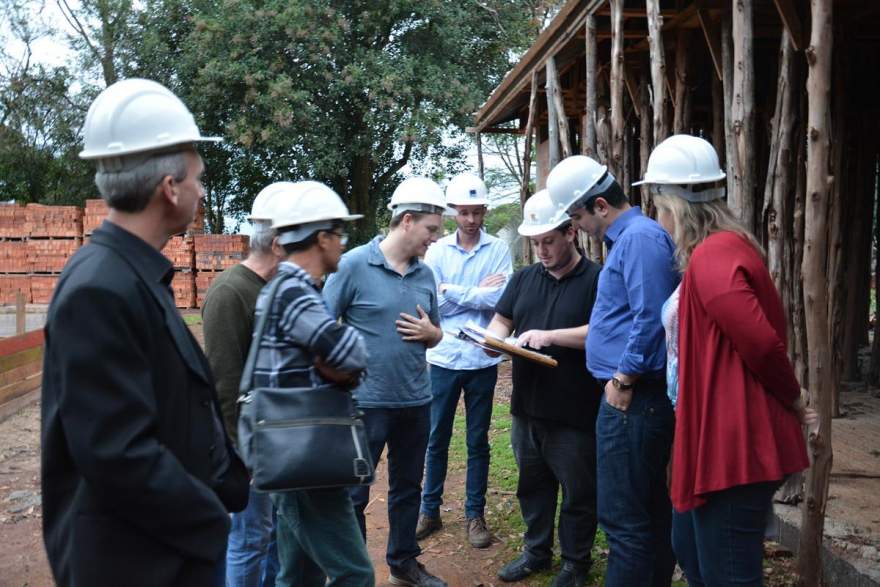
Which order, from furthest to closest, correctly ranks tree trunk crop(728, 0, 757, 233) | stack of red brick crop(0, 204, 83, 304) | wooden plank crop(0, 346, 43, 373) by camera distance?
stack of red brick crop(0, 204, 83, 304) → wooden plank crop(0, 346, 43, 373) → tree trunk crop(728, 0, 757, 233)

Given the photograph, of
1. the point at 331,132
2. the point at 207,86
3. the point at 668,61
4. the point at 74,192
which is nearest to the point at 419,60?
the point at 331,132

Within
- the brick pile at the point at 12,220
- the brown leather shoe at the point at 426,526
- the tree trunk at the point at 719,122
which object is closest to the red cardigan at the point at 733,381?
the brown leather shoe at the point at 426,526

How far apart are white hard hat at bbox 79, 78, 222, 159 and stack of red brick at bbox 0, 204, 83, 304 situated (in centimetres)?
1968

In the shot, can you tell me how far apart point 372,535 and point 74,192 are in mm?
22270

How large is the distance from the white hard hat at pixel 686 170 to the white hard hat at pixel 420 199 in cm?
146

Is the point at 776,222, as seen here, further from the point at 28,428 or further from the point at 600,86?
the point at 28,428

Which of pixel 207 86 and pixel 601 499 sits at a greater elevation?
pixel 207 86

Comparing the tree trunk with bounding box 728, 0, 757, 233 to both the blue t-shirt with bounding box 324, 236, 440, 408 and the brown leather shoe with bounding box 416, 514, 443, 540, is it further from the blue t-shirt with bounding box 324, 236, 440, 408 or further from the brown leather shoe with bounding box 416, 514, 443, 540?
the brown leather shoe with bounding box 416, 514, 443, 540

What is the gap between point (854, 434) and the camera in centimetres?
684

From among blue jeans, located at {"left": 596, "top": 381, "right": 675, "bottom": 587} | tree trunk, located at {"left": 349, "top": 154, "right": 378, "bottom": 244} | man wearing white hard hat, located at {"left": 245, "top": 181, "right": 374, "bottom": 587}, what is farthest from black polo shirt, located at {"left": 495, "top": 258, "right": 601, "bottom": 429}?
tree trunk, located at {"left": 349, "top": 154, "right": 378, "bottom": 244}

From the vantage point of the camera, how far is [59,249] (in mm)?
20281

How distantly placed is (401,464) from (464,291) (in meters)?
1.38

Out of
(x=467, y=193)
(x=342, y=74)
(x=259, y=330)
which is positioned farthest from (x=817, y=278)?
(x=342, y=74)

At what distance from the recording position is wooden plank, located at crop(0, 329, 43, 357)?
356 inches
